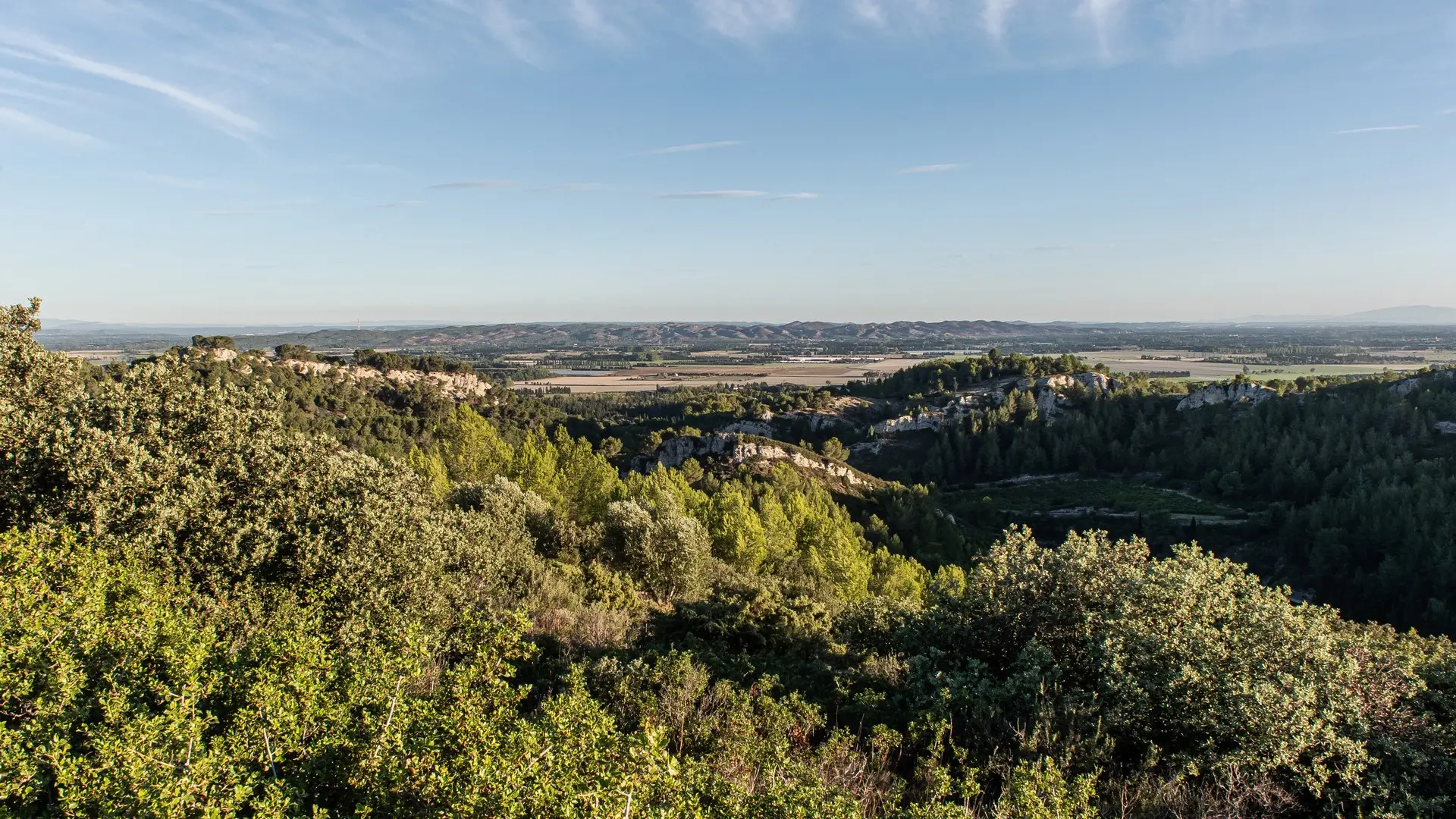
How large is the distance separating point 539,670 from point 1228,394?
123 metres

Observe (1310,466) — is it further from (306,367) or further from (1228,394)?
(306,367)

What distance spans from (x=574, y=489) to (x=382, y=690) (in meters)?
37.0

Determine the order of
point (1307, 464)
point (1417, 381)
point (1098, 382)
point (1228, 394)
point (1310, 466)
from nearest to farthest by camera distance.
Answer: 1. point (1307, 464)
2. point (1310, 466)
3. point (1417, 381)
4. point (1228, 394)
5. point (1098, 382)

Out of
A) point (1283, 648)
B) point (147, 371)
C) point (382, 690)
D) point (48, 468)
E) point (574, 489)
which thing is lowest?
point (574, 489)

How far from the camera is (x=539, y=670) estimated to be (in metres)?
16.9

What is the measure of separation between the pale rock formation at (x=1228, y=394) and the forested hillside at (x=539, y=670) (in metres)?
102

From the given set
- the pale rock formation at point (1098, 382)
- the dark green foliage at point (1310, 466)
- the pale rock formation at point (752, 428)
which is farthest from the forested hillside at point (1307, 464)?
the pale rock formation at point (752, 428)

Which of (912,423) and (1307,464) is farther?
(912,423)

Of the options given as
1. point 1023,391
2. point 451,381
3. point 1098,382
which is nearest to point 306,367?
point 451,381

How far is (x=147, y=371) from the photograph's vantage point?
62.8 ft

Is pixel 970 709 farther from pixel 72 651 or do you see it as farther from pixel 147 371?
pixel 147 371

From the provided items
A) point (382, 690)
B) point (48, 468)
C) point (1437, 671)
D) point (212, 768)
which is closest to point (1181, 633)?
point (1437, 671)

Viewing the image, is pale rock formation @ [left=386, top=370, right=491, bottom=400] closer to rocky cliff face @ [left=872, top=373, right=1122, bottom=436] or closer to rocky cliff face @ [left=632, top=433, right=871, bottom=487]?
rocky cliff face @ [left=632, top=433, right=871, bottom=487]

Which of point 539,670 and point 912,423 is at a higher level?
point 539,670
